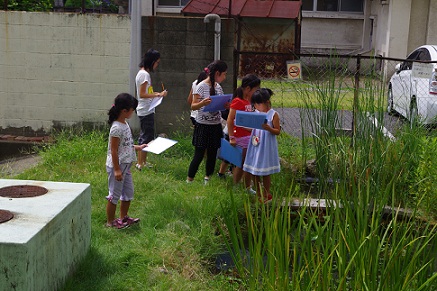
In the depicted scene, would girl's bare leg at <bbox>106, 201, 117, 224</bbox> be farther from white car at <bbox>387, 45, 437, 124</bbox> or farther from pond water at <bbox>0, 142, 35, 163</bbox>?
pond water at <bbox>0, 142, 35, 163</bbox>

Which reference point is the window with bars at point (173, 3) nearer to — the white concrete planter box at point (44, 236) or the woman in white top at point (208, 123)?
the woman in white top at point (208, 123)

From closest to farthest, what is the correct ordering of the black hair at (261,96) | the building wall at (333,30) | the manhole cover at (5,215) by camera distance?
the manhole cover at (5,215) < the black hair at (261,96) < the building wall at (333,30)

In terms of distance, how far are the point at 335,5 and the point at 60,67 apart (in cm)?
1437

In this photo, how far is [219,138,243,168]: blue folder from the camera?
23.0 feet

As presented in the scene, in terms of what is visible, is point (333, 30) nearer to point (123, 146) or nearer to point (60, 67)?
point (60, 67)

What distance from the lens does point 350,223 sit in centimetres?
369

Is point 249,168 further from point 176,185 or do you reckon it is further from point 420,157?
point 420,157

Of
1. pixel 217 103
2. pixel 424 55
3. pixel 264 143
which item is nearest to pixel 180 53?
pixel 217 103

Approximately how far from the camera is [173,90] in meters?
9.45

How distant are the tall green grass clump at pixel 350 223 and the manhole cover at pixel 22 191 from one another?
143 centimetres

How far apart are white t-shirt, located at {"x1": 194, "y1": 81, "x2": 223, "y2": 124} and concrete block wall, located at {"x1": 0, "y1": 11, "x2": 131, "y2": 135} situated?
2.52 metres

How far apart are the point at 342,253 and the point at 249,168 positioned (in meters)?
3.12

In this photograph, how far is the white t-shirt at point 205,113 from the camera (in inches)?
285

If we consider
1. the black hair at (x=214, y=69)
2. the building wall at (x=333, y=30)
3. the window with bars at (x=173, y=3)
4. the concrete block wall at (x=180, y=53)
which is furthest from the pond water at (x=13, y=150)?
the building wall at (x=333, y=30)
